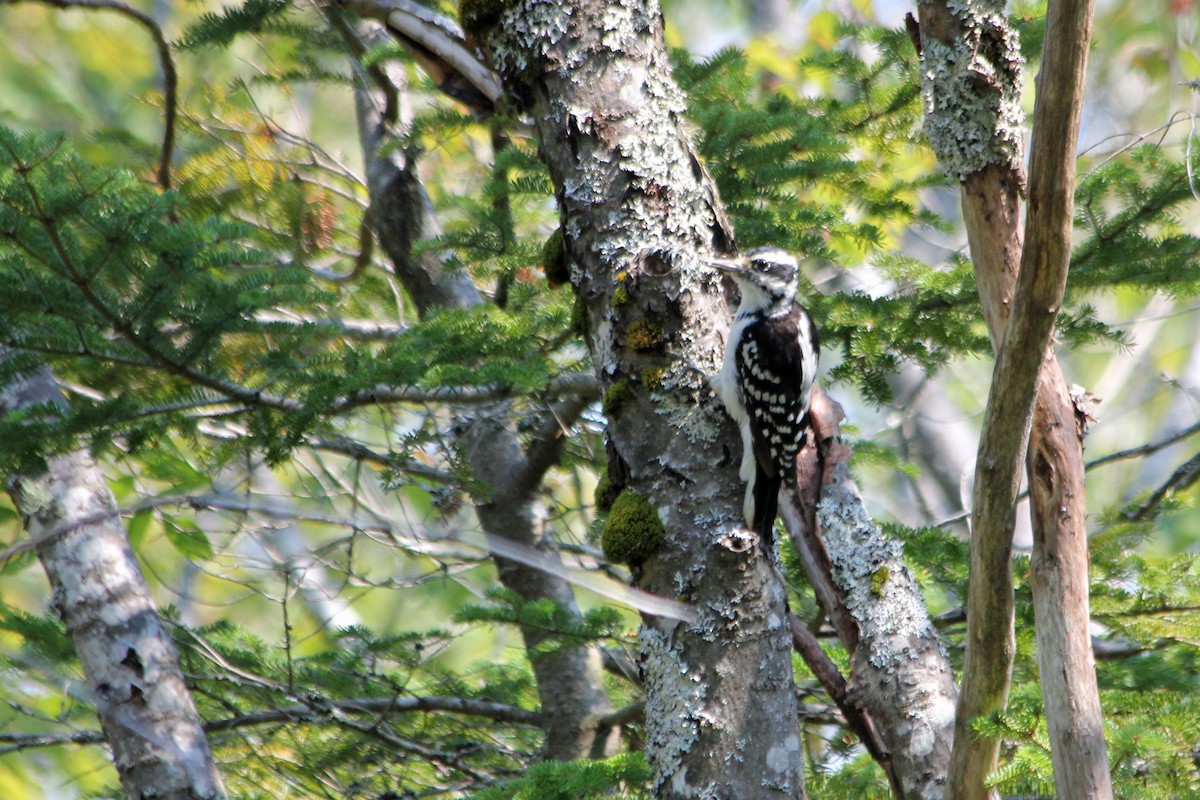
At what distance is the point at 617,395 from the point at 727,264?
1.74 feet

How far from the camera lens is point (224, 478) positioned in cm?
566

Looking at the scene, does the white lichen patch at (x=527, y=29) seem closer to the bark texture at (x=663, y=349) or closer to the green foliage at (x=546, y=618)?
the bark texture at (x=663, y=349)

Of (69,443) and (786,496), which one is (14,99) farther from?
(786,496)

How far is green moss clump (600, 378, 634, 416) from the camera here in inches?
113

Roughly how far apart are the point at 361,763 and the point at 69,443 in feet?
7.27

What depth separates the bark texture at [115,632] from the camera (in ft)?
12.3

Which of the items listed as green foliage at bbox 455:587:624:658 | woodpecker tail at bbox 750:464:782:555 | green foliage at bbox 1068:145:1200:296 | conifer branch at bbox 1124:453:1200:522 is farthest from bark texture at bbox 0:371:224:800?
conifer branch at bbox 1124:453:1200:522

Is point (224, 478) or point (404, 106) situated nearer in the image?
point (224, 478)

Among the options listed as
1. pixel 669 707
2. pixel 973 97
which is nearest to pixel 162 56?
pixel 973 97

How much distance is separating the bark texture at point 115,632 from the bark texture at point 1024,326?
8.83ft

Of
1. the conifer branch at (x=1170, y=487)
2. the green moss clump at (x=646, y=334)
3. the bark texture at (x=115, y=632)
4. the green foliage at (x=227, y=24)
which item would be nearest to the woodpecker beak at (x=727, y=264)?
the green moss clump at (x=646, y=334)

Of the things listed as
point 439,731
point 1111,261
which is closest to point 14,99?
point 439,731

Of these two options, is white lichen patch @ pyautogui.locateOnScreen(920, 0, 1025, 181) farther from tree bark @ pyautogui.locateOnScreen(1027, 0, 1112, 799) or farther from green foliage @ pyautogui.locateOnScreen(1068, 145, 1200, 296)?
green foliage @ pyautogui.locateOnScreen(1068, 145, 1200, 296)

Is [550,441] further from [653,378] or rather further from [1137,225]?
[1137,225]
